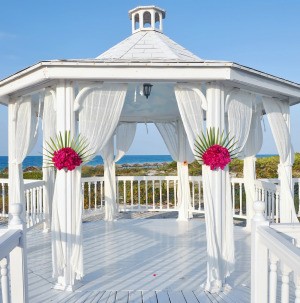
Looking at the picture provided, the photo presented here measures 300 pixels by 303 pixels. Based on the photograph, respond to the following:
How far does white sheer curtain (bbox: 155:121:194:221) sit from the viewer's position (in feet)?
25.3

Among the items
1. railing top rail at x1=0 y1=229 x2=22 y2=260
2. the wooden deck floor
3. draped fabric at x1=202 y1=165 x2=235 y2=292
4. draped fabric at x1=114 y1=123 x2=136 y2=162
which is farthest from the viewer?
draped fabric at x1=114 y1=123 x2=136 y2=162

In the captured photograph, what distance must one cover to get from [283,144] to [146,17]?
10.7ft

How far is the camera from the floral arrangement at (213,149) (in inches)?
154

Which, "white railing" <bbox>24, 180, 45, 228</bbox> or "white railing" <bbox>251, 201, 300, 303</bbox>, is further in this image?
"white railing" <bbox>24, 180, 45, 228</bbox>

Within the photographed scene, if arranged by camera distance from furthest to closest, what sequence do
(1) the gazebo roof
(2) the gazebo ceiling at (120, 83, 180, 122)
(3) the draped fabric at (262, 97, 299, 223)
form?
(2) the gazebo ceiling at (120, 83, 180, 122)
(3) the draped fabric at (262, 97, 299, 223)
(1) the gazebo roof

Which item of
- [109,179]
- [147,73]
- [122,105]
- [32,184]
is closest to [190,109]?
[147,73]

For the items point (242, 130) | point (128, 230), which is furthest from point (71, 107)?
point (128, 230)

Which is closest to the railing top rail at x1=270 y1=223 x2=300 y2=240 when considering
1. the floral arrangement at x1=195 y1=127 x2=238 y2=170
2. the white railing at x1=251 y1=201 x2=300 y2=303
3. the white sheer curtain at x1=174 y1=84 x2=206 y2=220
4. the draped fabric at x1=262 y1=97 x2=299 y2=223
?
the white railing at x1=251 y1=201 x2=300 y2=303

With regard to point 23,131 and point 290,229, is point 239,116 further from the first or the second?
point 23,131

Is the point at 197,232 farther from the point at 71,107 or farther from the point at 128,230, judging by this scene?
the point at 71,107

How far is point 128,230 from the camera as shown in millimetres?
6855

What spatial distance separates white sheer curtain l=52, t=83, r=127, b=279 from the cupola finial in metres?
2.46

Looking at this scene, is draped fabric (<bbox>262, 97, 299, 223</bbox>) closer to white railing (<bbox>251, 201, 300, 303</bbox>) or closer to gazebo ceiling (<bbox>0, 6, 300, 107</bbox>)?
gazebo ceiling (<bbox>0, 6, 300, 107</bbox>)

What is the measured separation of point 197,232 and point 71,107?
150 inches
